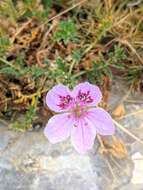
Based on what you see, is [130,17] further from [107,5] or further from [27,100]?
[27,100]

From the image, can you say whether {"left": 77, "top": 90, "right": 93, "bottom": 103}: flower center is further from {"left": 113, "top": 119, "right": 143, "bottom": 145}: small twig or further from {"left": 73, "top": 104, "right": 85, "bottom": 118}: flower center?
{"left": 113, "top": 119, "right": 143, "bottom": 145}: small twig

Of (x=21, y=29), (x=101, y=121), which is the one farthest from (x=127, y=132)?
(x=21, y=29)

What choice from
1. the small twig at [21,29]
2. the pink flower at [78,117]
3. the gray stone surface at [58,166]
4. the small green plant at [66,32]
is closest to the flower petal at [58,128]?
the pink flower at [78,117]

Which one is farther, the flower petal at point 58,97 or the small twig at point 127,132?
the small twig at point 127,132

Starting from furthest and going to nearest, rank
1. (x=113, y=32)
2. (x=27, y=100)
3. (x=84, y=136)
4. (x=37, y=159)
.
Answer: (x=113, y=32)
(x=27, y=100)
(x=37, y=159)
(x=84, y=136)

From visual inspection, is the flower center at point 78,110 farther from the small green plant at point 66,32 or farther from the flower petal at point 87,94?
the small green plant at point 66,32

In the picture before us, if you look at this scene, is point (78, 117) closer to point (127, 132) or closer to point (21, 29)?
point (127, 132)

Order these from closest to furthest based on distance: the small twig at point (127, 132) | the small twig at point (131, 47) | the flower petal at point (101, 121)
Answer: the flower petal at point (101, 121) < the small twig at point (127, 132) < the small twig at point (131, 47)

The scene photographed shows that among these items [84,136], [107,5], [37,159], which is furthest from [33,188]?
[107,5]
